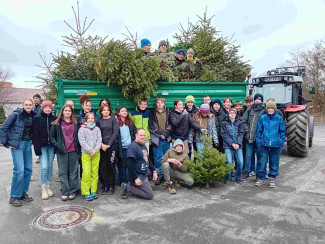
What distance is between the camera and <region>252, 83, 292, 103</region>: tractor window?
751cm

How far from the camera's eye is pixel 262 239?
3.00m

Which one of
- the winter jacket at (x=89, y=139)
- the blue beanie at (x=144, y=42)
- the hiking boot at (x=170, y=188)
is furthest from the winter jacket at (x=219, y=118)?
→ the winter jacket at (x=89, y=139)

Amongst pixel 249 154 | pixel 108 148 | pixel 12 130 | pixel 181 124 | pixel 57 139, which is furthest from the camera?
pixel 249 154

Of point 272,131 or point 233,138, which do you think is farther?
point 233,138

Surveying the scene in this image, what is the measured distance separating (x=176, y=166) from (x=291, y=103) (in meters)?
4.58

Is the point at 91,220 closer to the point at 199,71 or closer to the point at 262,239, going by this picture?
the point at 262,239

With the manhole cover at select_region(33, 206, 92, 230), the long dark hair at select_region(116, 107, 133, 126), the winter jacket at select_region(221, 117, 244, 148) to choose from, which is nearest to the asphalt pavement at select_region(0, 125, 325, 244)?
the manhole cover at select_region(33, 206, 92, 230)

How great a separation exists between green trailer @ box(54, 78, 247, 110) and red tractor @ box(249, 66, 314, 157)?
1697mm

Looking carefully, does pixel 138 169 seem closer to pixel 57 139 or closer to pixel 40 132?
pixel 57 139

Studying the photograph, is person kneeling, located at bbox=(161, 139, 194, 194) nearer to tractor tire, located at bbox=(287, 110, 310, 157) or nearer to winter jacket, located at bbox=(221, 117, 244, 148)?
winter jacket, located at bbox=(221, 117, 244, 148)

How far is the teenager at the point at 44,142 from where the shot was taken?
4.41 m

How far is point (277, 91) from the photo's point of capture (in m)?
7.68

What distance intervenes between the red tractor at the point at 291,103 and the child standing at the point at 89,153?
527 centimetres

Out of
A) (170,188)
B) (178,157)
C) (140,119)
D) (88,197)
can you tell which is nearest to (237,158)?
(178,157)
